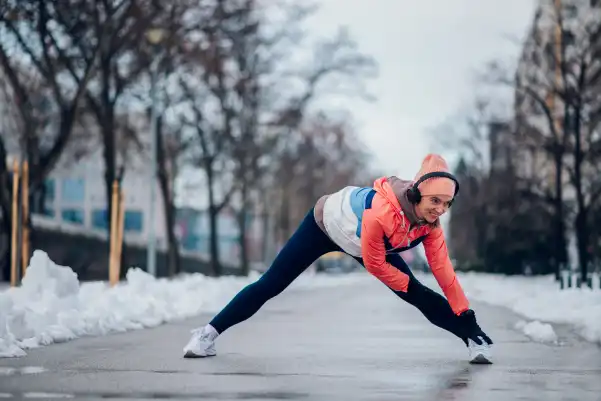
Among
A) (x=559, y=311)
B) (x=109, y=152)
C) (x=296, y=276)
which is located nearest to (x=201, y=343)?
(x=296, y=276)

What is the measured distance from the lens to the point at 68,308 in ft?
47.4

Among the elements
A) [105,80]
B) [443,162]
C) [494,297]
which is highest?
[105,80]

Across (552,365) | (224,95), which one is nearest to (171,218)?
(224,95)

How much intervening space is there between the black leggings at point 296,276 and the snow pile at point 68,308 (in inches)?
66.5

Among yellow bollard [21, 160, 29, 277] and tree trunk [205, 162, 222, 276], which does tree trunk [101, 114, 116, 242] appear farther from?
tree trunk [205, 162, 222, 276]

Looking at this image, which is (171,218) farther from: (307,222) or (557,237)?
(307,222)

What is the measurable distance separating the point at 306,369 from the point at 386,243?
3.45ft

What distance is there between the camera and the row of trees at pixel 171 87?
29156 millimetres

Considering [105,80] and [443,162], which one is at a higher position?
[105,80]

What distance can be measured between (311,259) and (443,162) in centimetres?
124

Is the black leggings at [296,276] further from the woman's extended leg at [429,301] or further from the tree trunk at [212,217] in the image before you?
the tree trunk at [212,217]

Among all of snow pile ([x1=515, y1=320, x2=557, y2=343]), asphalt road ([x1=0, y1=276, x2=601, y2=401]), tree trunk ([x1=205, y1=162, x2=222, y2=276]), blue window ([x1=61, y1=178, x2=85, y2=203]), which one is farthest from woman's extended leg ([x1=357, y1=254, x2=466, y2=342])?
blue window ([x1=61, y1=178, x2=85, y2=203])

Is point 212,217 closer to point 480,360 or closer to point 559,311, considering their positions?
point 559,311

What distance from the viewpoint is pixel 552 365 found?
9781 mm
